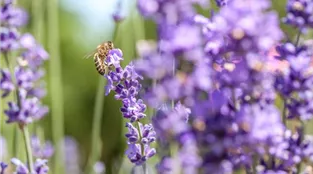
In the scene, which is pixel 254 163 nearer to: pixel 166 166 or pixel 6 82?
pixel 166 166

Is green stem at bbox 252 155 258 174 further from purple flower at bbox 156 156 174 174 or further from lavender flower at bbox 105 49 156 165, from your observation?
lavender flower at bbox 105 49 156 165

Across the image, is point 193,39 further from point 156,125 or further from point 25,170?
point 25,170

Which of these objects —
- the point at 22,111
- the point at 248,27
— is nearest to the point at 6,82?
the point at 22,111

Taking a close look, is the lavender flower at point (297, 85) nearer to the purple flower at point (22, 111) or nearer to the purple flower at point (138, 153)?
the purple flower at point (138, 153)

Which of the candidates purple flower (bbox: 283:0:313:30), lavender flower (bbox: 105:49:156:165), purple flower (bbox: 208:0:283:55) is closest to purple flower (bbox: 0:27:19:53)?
lavender flower (bbox: 105:49:156:165)

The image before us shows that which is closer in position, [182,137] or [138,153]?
[182,137]

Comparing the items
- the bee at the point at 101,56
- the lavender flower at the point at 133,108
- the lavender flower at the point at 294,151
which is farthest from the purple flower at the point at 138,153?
the bee at the point at 101,56
